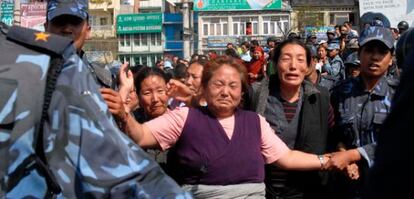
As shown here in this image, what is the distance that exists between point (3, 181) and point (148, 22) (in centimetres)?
7540

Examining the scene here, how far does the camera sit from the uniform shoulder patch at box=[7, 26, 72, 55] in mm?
1858

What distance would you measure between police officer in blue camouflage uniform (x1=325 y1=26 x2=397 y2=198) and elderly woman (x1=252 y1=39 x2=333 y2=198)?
0.12m

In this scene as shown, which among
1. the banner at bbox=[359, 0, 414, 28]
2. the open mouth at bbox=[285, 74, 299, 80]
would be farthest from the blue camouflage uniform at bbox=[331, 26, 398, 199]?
the banner at bbox=[359, 0, 414, 28]

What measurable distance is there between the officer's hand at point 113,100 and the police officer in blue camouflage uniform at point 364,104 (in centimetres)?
163

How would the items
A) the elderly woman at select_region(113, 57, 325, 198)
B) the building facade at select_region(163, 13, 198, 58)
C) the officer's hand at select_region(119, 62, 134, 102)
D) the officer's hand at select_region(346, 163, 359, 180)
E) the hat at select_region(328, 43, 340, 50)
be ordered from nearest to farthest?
the officer's hand at select_region(119, 62, 134, 102)
the elderly woman at select_region(113, 57, 325, 198)
the officer's hand at select_region(346, 163, 359, 180)
the hat at select_region(328, 43, 340, 50)
the building facade at select_region(163, 13, 198, 58)

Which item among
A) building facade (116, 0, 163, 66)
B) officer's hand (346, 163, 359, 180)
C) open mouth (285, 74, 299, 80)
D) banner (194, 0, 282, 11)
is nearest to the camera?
officer's hand (346, 163, 359, 180)

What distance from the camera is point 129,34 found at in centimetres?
7681

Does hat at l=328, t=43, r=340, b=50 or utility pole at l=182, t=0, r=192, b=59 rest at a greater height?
utility pole at l=182, t=0, r=192, b=59

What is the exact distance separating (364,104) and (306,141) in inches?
15.5

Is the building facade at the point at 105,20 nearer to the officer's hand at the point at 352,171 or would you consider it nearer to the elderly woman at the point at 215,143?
the officer's hand at the point at 352,171

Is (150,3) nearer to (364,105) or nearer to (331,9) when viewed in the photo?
(331,9)

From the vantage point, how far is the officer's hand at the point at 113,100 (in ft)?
8.68

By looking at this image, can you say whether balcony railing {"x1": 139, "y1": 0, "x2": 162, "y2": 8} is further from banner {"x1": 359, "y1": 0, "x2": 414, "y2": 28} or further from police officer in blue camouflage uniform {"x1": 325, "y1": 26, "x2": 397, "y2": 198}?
police officer in blue camouflage uniform {"x1": 325, "y1": 26, "x2": 397, "y2": 198}

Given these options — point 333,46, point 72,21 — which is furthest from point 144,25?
point 72,21
